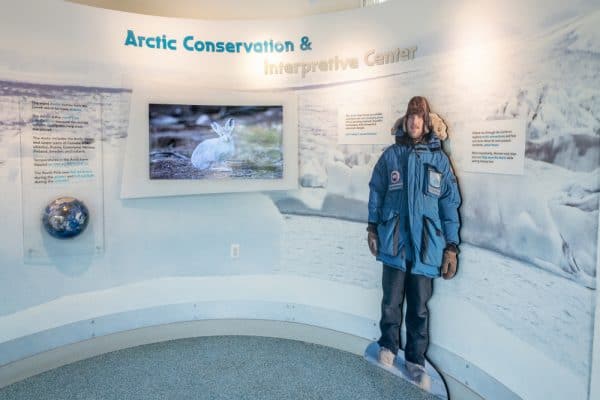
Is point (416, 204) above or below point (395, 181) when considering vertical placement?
below

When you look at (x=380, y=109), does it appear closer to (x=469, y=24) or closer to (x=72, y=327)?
(x=469, y=24)

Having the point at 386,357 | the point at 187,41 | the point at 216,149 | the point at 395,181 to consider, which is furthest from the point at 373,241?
the point at 187,41

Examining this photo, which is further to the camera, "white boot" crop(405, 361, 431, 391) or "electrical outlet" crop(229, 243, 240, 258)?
"electrical outlet" crop(229, 243, 240, 258)

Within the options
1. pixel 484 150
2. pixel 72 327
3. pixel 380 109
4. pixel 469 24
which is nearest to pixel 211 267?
pixel 72 327

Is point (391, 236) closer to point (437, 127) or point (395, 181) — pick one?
point (395, 181)

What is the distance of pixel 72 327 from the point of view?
3.28 m

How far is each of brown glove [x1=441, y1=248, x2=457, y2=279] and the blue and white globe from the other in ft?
8.12

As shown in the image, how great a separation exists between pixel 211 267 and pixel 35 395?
1.44 m

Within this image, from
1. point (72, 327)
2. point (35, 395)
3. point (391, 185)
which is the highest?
point (391, 185)

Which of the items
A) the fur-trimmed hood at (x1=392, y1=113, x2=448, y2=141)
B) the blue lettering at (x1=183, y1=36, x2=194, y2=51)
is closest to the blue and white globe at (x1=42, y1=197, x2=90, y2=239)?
the blue lettering at (x1=183, y1=36, x2=194, y2=51)

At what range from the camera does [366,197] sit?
10.9 ft

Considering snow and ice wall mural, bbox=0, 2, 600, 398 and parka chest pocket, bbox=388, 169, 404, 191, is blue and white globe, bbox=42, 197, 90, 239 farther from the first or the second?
parka chest pocket, bbox=388, 169, 404, 191

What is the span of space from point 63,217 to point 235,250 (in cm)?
129

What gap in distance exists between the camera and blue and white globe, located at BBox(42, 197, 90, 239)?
3059 millimetres
